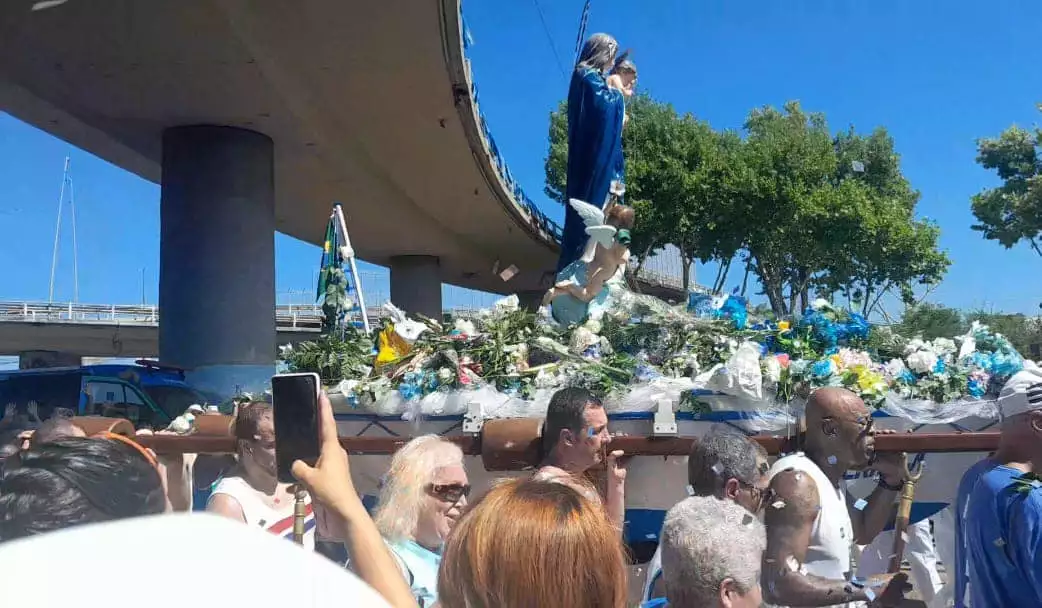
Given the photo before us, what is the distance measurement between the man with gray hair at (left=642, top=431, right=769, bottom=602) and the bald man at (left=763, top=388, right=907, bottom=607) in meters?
0.07

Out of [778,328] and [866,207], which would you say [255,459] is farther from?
[866,207]

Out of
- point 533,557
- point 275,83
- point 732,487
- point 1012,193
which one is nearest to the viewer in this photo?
point 533,557

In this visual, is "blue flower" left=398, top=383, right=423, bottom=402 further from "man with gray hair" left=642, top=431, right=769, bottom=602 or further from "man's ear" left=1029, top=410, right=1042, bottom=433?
"man's ear" left=1029, top=410, right=1042, bottom=433

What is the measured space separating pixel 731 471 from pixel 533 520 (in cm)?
136

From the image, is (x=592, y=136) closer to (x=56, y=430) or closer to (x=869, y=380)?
(x=869, y=380)

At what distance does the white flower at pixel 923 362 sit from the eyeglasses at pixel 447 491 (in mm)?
3153

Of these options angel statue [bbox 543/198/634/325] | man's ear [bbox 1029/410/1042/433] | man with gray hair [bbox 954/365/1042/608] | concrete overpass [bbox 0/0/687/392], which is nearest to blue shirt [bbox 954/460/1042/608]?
man with gray hair [bbox 954/365/1042/608]

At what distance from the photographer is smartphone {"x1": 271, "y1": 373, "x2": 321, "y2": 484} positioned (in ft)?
5.46

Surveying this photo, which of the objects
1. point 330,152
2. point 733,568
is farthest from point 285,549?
point 330,152

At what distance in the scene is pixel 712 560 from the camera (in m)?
1.90

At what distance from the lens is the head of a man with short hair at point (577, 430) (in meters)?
3.14

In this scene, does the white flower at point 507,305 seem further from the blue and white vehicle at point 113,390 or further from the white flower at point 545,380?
the blue and white vehicle at point 113,390

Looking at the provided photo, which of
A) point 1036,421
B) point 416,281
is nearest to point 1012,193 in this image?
point 416,281

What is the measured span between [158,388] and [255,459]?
7.97 meters
